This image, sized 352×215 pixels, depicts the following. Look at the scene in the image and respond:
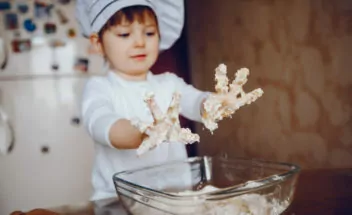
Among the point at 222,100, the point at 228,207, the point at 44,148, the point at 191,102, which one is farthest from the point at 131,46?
the point at 44,148

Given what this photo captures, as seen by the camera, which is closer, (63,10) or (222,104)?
(222,104)

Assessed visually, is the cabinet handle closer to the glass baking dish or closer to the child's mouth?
the child's mouth

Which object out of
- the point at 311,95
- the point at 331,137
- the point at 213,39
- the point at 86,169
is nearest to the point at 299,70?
the point at 311,95

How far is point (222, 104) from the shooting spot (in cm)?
56

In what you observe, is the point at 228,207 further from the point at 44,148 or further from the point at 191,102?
the point at 44,148

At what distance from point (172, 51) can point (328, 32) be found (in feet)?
3.00

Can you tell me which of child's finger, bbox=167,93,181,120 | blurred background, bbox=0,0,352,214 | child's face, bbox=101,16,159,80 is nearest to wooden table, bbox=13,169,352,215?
child's finger, bbox=167,93,181,120

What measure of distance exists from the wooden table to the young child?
0.65 feet

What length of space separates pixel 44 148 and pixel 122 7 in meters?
1.35

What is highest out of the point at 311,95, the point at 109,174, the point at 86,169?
the point at 311,95

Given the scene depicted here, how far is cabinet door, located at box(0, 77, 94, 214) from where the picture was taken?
2.01 m

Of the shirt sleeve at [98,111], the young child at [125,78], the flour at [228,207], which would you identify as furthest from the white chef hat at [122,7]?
Answer: the flour at [228,207]

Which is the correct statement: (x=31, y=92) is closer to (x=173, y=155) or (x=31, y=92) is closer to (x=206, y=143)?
(x=206, y=143)

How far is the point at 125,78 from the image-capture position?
2.98 ft
